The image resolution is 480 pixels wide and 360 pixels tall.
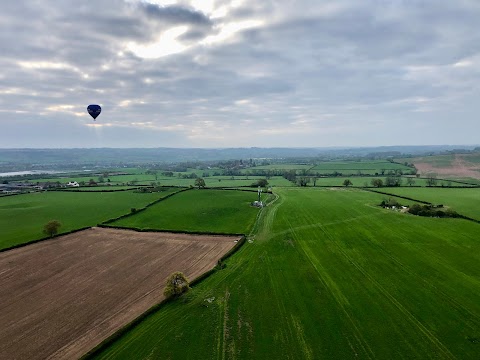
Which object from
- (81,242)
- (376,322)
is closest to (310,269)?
(376,322)

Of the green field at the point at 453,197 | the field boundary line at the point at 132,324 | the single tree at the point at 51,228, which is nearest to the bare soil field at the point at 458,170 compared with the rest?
the green field at the point at 453,197

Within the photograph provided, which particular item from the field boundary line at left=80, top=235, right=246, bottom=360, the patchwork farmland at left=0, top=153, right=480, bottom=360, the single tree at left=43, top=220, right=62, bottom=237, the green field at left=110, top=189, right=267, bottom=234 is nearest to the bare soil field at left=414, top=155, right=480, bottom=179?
the patchwork farmland at left=0, top=153, right=480, bottom=360

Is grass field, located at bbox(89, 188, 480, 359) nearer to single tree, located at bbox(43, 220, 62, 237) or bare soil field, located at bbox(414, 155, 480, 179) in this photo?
single tree, located at bbox(43, 220, 62, 237)

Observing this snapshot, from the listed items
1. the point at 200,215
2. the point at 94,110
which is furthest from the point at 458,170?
the point at 94,110

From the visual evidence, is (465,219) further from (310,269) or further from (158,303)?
(158,303)

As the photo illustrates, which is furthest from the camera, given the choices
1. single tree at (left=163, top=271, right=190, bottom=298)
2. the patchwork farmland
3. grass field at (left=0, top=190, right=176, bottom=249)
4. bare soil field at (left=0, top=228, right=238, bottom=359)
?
grass field at (left=0, top=190, right=176, bottom=249)

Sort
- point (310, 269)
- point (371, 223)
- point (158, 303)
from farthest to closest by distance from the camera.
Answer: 1. point (371, 223)
2. point (310, 269)
3. point (158, 303)
